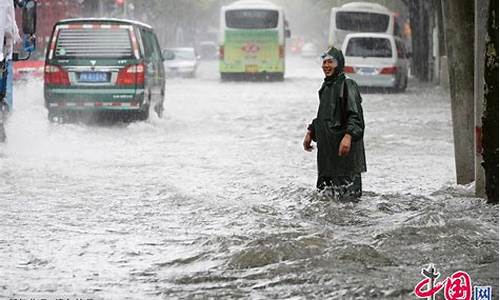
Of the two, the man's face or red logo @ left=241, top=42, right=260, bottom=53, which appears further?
red logo @ left=241, top=42, right=260, bottom=53

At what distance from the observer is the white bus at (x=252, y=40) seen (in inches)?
1721

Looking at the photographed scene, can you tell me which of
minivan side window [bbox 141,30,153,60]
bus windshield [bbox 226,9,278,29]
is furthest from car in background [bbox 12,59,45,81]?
bus windshield [bbox 226,9,278,29]

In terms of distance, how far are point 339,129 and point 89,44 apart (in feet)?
35.2

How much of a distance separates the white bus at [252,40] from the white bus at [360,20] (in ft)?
7.00

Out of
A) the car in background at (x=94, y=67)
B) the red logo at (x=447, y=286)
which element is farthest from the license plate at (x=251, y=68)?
the red logo at (x=447, y=286)

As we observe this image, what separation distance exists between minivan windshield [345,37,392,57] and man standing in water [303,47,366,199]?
81.2ft

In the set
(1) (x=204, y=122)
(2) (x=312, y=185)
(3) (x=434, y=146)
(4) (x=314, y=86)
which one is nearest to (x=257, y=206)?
(2) (x=312, y=185)

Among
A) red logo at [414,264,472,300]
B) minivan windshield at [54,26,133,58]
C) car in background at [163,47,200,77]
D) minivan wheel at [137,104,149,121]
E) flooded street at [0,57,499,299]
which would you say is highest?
minivan windshield at [54,26,133,58]

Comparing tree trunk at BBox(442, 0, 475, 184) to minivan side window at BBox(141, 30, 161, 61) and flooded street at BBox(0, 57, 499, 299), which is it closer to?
flooded street at BBox(0, 57, 499, 299)

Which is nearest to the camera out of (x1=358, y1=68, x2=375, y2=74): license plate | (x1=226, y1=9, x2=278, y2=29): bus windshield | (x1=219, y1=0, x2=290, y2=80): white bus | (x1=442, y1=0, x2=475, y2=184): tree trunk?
(x1=442, y1=0, x2=475, y2=184): tree trunk

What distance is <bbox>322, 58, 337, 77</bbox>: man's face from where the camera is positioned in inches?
392

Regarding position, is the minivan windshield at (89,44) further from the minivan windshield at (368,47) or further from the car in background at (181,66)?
the car in background at (181,66)

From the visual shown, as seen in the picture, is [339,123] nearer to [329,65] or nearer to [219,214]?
[329,65]

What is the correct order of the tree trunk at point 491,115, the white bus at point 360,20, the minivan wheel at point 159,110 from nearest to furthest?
1. the tree trunk at point 491,115
2. the minivan wheel at point 159,110
3. the white bus at point 360,20
